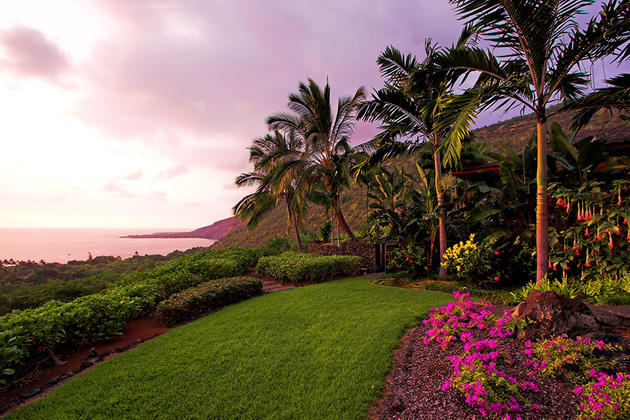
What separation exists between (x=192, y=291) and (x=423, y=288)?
6.55 metres

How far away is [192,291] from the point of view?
6.72 meters

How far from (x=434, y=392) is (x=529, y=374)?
3.09ft

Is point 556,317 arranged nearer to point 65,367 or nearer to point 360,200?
point 65,367

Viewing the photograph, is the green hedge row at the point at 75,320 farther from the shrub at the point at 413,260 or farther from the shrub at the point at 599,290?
the shrub at the point at 599,290

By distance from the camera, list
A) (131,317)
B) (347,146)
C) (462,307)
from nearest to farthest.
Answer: (462,307) < (131,317) < (347,146)

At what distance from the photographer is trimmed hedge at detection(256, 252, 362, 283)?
898cm

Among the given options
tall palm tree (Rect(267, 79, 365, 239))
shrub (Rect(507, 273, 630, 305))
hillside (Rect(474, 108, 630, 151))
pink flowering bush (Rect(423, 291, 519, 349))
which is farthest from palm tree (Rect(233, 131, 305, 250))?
hillside (Rect(474, 108, 630, 151))

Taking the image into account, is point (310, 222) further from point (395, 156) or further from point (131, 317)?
point (131, 317)

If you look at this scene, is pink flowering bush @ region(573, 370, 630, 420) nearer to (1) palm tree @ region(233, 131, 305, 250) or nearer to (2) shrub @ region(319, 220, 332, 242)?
(1) palm tree @ region(233, 131, 305, 250)

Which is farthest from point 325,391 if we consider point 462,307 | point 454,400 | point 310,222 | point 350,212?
point 310,222

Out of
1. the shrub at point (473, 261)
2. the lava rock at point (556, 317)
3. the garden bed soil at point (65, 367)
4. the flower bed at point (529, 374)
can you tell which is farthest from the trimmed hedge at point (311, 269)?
the lava rock at point (556, 317)

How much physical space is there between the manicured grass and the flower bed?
1008 mm

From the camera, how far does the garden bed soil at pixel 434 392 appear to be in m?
2.19

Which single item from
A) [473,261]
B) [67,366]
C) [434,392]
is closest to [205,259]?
[67,366]
